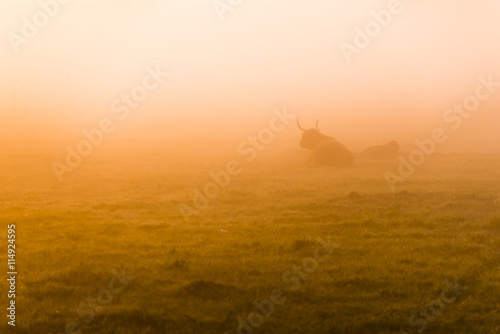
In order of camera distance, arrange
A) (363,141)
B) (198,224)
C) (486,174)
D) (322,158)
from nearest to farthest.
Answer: (198,224)
(486,174)
(322,158)
(363,141)

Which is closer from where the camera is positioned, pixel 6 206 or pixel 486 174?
pixel 6 206

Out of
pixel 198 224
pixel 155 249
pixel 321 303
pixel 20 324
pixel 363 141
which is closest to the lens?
pixel 20 324

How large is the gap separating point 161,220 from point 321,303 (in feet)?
19.3

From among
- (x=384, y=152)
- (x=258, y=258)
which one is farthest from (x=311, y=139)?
(x=258, y=258)

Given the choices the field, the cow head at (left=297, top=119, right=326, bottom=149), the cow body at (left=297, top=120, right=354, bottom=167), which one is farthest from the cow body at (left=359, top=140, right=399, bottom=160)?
the field

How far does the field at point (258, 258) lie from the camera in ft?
21.9

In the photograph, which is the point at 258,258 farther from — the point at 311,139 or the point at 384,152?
the point at 311,139

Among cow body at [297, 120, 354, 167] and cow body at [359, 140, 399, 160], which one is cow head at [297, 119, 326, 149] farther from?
cow body at [297, 120, 354, 167]

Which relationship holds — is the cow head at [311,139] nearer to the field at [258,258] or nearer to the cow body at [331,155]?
the cow body at [331,155]

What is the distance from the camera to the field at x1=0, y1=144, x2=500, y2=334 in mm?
6664

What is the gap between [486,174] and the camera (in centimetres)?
1955

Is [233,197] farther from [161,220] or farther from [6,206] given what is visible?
[6,206]

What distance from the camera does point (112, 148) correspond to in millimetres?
31344

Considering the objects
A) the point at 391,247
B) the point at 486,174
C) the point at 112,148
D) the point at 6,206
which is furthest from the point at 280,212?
the point at 112,148
